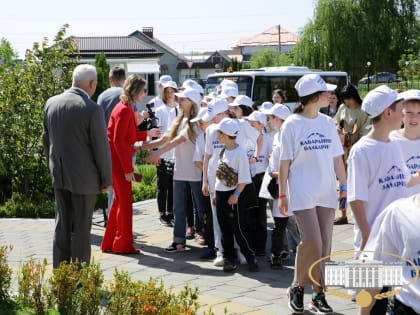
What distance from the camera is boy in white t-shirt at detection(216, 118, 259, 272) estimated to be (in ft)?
23.3

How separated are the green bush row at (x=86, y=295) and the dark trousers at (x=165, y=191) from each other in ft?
13.9

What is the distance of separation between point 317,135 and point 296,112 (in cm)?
26

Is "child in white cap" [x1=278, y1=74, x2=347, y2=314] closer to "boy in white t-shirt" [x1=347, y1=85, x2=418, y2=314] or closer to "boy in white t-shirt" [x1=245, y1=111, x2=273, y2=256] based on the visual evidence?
"boy in white t-shirt" [x1=347, y1=85, x2=418, y2=314]

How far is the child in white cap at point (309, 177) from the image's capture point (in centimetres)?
568

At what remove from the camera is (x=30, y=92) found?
39.1ft

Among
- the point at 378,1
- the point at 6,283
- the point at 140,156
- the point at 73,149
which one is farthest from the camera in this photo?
the point at 378,1

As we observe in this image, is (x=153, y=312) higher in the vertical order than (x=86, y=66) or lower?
lower

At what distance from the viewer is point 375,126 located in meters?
4.84

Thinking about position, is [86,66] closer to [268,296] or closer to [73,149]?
[73,149]

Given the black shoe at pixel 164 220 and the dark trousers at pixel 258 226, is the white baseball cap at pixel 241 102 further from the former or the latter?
the black shoe at pixel 164 220

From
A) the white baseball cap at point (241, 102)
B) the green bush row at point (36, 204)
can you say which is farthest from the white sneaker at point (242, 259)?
the green bush row at point (36, 204)

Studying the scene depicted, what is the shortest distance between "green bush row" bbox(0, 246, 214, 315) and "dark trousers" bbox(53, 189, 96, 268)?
0.70 m

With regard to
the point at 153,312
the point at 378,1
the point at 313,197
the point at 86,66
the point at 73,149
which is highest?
the point at 378,1

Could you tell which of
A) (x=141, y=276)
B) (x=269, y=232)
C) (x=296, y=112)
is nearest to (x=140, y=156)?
(x=269, y=232)
